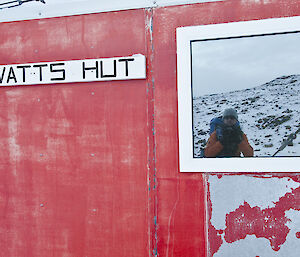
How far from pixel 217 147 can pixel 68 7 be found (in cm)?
135

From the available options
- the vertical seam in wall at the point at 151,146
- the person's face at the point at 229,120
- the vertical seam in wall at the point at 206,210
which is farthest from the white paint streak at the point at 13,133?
the person's face at the point at 229,120

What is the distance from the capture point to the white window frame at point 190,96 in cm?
195

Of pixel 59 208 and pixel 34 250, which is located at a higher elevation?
pixel 59 208

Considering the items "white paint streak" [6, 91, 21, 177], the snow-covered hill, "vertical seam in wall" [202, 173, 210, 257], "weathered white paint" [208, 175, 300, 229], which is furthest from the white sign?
"weathered white paint" [208, 175, 300, 229]

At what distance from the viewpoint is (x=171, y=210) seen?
6.90ft

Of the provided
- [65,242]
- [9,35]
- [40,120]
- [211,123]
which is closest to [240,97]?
[211,123]

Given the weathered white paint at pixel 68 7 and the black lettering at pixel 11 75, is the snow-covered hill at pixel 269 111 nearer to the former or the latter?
the weathered white paint at pixel 68 7

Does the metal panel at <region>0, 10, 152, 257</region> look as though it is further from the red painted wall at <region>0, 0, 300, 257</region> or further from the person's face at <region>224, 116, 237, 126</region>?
the person's face at <region>224, 116, 237, 126</region>

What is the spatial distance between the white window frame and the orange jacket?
0.11ft

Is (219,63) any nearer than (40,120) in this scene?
Yes

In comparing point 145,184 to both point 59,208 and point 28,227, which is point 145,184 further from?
point 28,227

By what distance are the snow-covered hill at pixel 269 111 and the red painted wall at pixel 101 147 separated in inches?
15.1

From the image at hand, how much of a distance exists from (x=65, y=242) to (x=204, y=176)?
3.36 feet

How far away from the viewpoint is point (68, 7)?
7.37 ft
